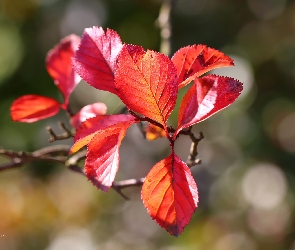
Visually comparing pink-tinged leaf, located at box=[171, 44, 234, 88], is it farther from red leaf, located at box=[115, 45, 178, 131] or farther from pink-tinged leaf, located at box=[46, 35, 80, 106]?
pink-tinged leaf, located at box=[46, 35, 80, 106]

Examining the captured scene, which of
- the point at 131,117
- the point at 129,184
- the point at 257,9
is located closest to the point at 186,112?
the point at 131,117

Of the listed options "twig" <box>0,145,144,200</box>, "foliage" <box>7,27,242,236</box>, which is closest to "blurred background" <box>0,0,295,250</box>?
"twig" <box>0,145,144,200</box>

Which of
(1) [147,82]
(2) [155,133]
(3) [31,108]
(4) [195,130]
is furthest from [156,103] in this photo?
(4) [195,130]

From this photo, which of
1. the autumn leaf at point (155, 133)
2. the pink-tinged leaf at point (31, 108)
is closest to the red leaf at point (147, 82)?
the autumn leaf at point (155, 133)

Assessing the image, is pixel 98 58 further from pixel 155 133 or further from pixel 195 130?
pixel 195 130

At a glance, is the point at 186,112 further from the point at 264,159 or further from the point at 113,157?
the point at 264,159

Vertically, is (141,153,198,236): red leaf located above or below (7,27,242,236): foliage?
below
